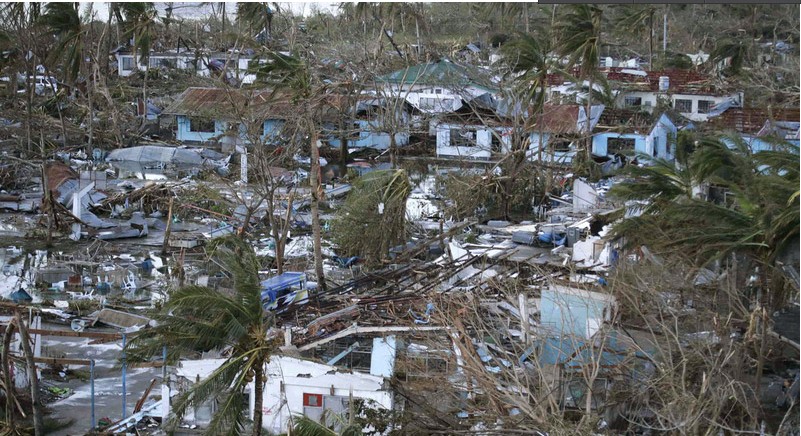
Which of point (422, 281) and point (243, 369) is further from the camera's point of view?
point (422, 281)

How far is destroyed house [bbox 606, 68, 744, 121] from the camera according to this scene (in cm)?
2972

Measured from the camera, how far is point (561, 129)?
26.3 metres

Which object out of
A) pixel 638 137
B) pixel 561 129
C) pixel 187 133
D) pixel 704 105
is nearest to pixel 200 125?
pixel 187 133

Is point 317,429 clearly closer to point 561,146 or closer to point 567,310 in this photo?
point 567,310

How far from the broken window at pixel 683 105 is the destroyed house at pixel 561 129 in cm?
369

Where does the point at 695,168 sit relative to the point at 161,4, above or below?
below

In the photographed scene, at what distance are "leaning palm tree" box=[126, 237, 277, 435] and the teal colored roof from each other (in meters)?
18.5

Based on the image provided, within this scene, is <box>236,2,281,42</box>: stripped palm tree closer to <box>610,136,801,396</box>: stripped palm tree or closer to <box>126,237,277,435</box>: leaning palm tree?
<box>610,136,801,396</box>: stripped palm tree

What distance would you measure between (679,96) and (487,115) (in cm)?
645

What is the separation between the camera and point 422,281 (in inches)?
547

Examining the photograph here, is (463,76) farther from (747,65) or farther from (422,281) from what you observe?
(422,281)

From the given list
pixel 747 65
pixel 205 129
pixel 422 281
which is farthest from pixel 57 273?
pixel 747 65

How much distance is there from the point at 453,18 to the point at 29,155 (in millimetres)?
27089

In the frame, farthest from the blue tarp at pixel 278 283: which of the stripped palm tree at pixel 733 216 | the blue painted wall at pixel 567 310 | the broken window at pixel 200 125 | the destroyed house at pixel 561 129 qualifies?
the broken window at pixel 200 125
